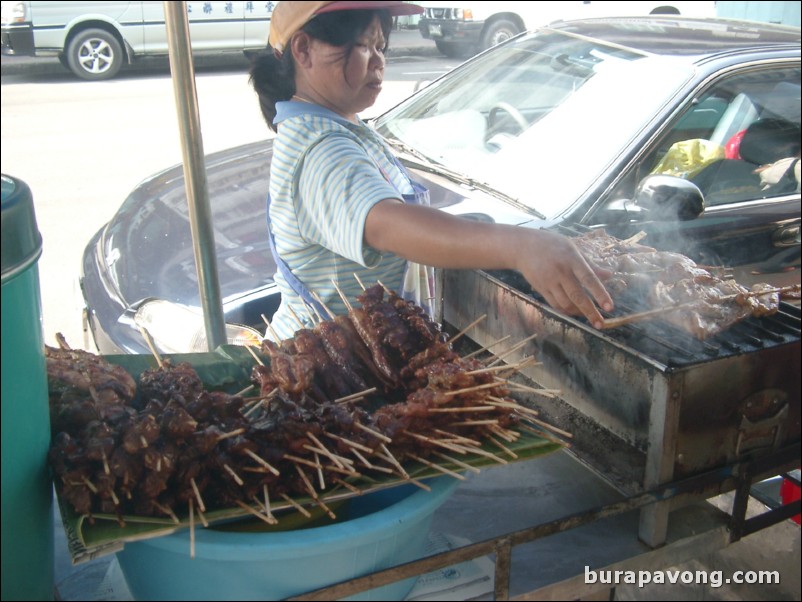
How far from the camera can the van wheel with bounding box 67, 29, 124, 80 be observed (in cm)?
1421

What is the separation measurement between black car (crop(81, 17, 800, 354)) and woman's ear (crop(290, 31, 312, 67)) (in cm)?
135

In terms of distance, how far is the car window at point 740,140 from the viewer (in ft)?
13.9

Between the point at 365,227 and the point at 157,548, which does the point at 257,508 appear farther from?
the point at 365,227

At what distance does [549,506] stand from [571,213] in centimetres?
182

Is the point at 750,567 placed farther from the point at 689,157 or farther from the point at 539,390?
the point at 539,390

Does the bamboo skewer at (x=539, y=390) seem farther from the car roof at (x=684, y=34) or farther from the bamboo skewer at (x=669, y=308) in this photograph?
the car roof at (x=684, y=34)

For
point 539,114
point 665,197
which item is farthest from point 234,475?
point 539,114

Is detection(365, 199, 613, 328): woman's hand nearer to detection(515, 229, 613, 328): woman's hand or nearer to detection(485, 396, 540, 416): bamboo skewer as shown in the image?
detection(515, 229, 613, 328): woman's hand

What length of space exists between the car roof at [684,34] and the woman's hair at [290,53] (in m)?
2.47

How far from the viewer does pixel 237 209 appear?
4.41 m

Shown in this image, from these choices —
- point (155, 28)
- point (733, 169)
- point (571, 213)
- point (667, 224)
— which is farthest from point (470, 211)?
point (155, 28)

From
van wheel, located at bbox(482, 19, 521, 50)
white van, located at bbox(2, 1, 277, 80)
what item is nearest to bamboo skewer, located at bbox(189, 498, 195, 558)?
white van, located at bbox(2, 1, 277, 80)

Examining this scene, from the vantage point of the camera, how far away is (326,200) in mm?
2246

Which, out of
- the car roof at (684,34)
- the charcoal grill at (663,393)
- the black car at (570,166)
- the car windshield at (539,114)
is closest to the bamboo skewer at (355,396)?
the charcoal grill at (663,393)
